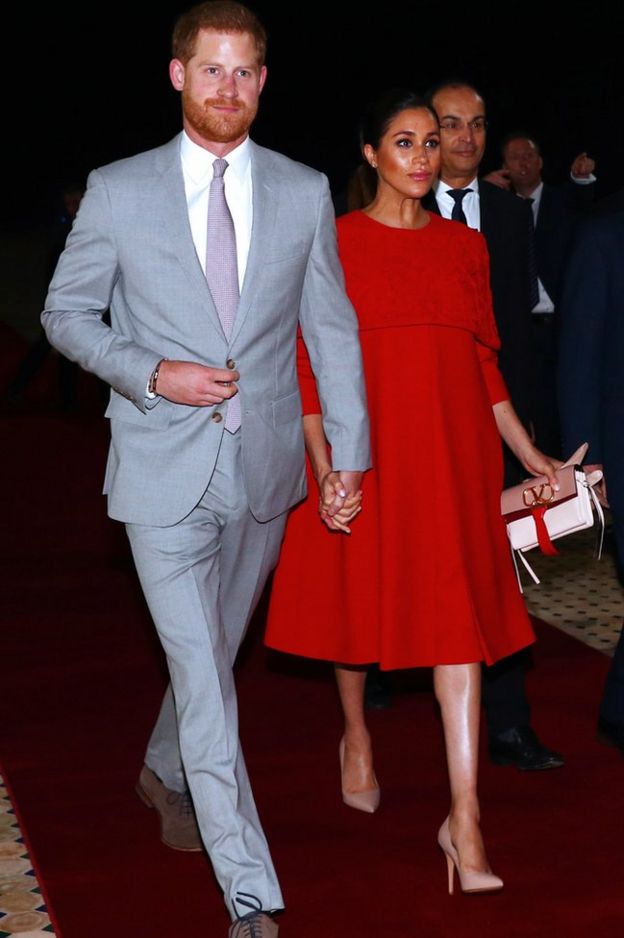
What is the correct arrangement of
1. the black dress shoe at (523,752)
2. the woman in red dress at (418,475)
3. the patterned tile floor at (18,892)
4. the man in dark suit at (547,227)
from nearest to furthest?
the patterned tile floor at (18,892)
the woman in red dress at (418,475)
the black dress shoe at (523,752)
the man in dark suit at (547,227)

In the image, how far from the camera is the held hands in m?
3.04

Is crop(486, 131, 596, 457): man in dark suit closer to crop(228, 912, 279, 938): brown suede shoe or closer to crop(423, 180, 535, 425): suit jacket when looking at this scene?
crop(423, 180, 535, 425): suit jacket

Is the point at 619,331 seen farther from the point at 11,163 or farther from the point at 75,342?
the point at 11,163

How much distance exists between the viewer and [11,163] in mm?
23781

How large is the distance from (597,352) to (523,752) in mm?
1021

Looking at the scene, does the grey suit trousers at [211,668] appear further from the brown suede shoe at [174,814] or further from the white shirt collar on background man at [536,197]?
the white shirt collar on background man at [536,197]

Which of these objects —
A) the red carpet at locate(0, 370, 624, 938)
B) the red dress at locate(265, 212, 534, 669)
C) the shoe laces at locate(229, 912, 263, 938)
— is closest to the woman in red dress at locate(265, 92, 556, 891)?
the red dress at locate(265, 212, 534, 669)

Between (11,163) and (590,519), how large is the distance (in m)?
21.7

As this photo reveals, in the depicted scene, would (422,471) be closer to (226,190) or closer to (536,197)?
(226,190)

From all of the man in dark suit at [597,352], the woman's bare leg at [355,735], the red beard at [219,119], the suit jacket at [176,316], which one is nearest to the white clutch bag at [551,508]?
the man in dark suit at [597,352]


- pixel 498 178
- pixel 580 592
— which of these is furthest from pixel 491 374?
pixel 498 178

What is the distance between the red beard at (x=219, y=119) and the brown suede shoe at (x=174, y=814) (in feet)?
4.69

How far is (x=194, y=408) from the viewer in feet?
9.10

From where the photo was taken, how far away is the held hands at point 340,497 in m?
3.04
